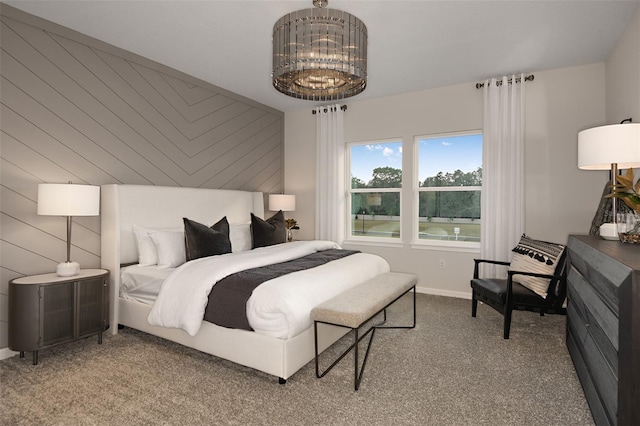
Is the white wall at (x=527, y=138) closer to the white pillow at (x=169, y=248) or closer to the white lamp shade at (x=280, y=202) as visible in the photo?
the white lamp shade at (x=280, y=202)

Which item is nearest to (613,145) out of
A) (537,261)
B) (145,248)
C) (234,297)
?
(537,261)

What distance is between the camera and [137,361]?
2725 millimetres

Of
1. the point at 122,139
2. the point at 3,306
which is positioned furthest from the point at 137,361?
the point at 122,139

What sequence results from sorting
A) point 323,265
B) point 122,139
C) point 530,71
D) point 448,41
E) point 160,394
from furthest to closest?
point 530,71
point 122,139
point 448,41
point 323,265
point 160,394

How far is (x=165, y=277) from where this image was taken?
305 cm

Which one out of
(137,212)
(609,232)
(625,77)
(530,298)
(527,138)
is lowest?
(530,298)

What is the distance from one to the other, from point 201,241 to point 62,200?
1125mm

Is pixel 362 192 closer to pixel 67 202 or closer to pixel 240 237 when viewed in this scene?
pixel 240 237

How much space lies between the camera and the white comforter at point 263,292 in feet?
7.68

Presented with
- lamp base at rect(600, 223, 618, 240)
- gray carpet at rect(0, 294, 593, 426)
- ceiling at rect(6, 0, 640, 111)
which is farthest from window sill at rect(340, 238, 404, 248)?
lamp base at rect(600, 223, 618, 240)

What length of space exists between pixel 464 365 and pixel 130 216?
3246 millimetres

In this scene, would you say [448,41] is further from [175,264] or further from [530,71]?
[175,264]

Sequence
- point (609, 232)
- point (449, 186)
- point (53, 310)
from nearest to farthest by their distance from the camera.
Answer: point (609, 232)
point (53, 310)
point (449, 186)

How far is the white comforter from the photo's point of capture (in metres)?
2.34
